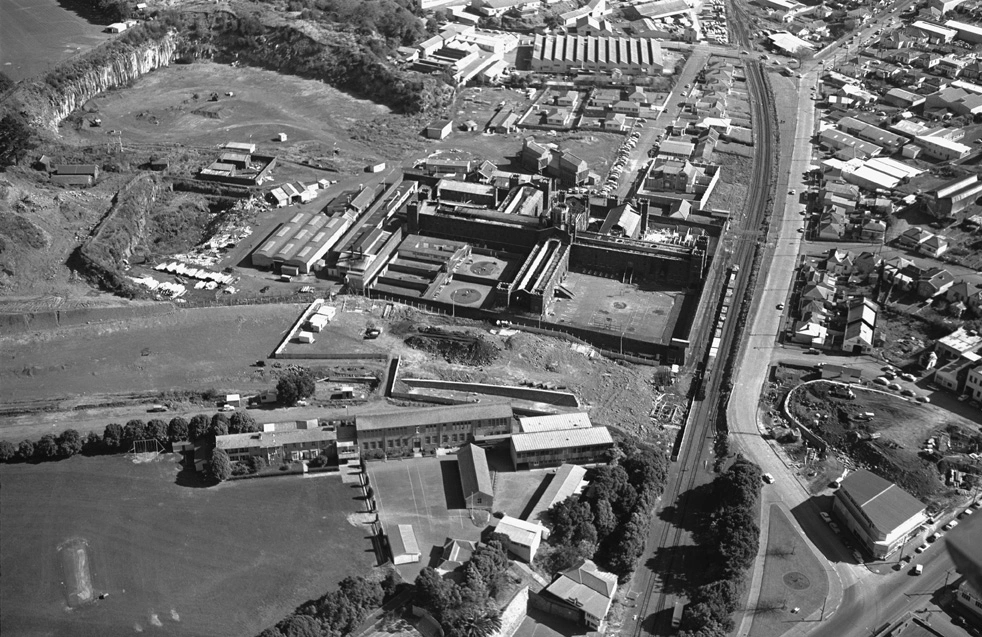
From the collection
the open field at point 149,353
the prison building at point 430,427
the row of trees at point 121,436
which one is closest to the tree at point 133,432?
the row of trees at point 121,436

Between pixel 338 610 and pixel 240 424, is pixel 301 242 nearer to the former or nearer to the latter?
pixel 240 424

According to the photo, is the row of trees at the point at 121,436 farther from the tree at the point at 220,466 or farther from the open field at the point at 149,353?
the open field at the point at 149,353

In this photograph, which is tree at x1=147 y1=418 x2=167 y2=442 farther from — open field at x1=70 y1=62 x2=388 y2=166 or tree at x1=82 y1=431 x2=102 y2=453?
open field at x1=70 y1=62 x2=388 y2=166

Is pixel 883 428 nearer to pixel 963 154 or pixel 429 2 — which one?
pixel 963 154

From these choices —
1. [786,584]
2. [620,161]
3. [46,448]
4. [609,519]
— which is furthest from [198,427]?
[620,161]

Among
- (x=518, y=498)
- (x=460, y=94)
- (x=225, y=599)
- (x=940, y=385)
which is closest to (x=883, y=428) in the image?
(x=940, y=385)

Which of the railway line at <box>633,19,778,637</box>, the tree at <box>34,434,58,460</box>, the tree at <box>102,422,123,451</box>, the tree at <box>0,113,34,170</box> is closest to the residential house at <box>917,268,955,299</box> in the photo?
the railway line at <box>633,19,778,637</box>
